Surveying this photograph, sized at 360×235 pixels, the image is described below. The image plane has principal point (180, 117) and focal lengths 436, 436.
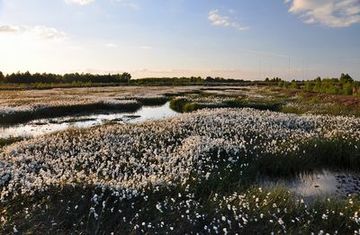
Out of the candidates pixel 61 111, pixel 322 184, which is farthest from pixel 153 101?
pixel 322 184

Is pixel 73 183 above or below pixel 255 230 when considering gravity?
above

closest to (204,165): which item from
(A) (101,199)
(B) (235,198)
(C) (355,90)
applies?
(B) (235,198)

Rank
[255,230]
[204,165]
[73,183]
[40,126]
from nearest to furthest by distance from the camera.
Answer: [255,230]
[73,183]
[204,165]
[40,126]

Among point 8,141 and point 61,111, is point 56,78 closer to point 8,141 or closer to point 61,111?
point 61,111

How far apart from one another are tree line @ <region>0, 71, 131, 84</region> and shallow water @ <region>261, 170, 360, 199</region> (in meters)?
107

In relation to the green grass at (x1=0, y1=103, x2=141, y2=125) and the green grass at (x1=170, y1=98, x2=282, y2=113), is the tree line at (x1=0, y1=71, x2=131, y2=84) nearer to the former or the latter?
the green grass at (x1=0, y1=103, x2=141, y2=125)

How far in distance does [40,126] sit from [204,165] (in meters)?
20.0

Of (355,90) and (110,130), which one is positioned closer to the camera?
(110,130)

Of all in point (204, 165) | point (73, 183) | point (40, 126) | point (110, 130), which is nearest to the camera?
point (73, 183)

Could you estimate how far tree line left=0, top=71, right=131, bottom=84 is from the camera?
11212cm

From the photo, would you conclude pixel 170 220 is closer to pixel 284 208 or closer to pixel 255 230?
pixel 255 230

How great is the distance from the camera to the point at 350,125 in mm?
21281

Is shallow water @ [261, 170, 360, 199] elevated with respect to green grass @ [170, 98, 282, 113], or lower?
A: lower

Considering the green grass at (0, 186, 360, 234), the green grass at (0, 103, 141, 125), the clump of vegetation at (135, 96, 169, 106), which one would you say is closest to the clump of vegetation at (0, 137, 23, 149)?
the green grass at (0, 103, 141, 125)
